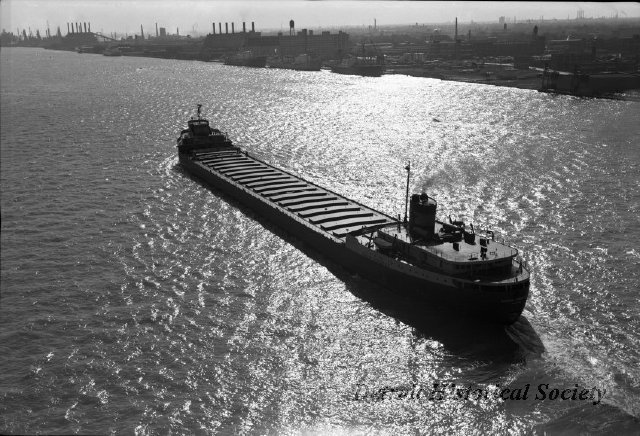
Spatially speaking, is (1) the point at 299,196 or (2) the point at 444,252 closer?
(2) the point at 444,252

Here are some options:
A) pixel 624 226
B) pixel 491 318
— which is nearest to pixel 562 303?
pixel 491 318

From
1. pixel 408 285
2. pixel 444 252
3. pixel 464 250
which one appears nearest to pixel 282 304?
pixel 408 285

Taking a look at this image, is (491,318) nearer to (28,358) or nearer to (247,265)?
(247,265)

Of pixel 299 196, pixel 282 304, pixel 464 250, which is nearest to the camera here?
pixel 282 304

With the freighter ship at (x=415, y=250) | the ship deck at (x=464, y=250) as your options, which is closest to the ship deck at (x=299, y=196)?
the freighter ship at (x=415, y=250)

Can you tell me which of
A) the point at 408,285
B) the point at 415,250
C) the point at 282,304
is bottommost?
the point at 282,304

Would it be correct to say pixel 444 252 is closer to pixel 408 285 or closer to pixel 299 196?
pixel 408 285
